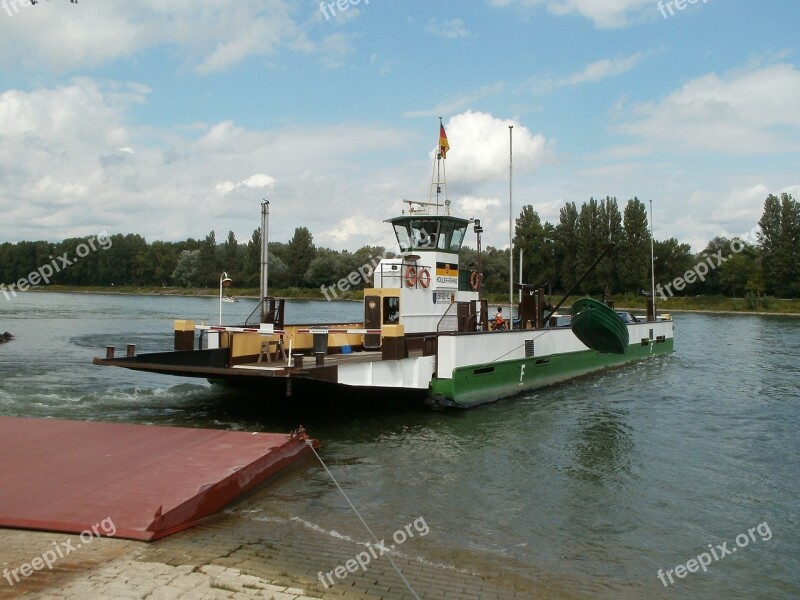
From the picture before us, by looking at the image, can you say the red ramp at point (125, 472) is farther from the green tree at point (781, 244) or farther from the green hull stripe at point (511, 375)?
the green tree at point (781, 244)

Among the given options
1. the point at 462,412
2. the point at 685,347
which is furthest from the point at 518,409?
the point at 685,347

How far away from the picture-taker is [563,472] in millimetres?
10391

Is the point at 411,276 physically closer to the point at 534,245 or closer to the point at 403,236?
the point at 403,236

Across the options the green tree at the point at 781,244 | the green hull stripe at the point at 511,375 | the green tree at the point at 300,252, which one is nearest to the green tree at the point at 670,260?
the green tree at the point at 781,244

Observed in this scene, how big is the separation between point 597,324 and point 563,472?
22.0ft

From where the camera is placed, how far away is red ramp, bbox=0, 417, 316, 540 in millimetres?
6410

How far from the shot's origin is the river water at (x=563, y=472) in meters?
7.00

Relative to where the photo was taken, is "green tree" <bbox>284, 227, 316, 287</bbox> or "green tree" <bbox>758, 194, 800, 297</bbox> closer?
"green tree" <bbox>758, 194, 800, 297</bbox>
